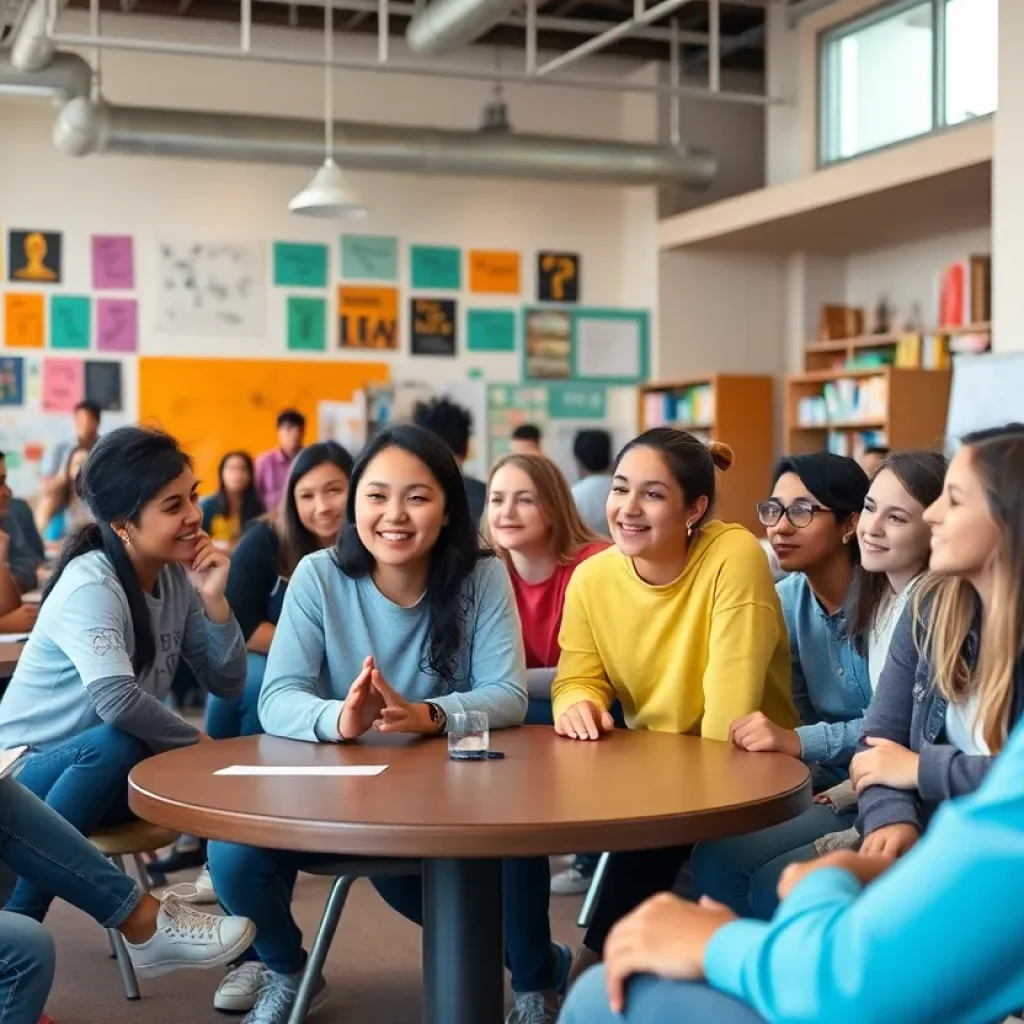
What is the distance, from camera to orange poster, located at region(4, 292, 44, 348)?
367 inches

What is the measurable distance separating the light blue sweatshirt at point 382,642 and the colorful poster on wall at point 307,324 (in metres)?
7.14

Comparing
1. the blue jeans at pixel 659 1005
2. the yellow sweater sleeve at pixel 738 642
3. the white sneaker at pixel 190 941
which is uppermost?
the yellow sweater sleeve at pixel 738 642

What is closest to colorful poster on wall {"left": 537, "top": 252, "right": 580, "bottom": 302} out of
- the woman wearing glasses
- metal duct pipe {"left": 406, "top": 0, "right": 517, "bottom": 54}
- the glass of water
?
metal duct pipe {"left": 406, "top": 0, "right": 517, "bottom": 54}

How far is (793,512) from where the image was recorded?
121 inches

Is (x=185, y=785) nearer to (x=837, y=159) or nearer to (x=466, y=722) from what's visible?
(x=466, y=722)

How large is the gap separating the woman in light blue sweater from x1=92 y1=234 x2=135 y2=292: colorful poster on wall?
7094mm

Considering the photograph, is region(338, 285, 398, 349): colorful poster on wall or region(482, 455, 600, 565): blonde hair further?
region(338, 285, 398, 349): colorful poster on wall

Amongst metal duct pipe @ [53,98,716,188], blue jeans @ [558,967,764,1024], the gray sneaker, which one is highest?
metal duct pipe @ [53,98,716,188]

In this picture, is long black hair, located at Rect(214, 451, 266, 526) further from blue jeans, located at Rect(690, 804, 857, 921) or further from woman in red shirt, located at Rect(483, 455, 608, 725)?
blue jeans, located at Rect(690, 804, 857, 921)

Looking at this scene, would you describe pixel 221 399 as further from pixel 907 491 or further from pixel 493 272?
pixel 907 491

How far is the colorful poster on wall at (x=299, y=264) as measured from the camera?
9.80 m

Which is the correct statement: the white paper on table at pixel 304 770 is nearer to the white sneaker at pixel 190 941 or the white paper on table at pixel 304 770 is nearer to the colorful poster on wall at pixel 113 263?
the white sneaker at pixel 190 941

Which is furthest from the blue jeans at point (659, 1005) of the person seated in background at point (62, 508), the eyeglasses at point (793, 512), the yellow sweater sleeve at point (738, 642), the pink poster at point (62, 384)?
the pink poster at point (62, 384)

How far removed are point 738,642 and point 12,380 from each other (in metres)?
7.50
